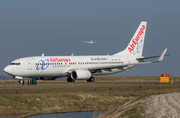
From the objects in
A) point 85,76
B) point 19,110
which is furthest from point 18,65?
point 19,110

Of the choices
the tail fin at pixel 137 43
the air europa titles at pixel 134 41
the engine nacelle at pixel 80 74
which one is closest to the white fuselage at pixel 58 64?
the engine nacelle at pixel 80 74

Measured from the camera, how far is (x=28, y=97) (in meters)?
35.8

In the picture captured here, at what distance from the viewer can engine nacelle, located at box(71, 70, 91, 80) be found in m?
58.6

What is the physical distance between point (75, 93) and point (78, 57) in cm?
2402

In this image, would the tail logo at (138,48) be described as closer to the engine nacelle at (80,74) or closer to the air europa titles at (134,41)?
the air europa titles at (134,41)

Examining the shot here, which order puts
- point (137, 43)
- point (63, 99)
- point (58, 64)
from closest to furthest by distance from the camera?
point (63, 99), point (58, 64), point (137, 43)

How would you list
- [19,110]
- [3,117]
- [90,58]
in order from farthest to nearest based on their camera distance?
[90,58] < [19,110] < [3,117]

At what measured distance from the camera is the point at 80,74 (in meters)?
58.9

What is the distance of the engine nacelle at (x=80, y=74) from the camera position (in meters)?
58.6

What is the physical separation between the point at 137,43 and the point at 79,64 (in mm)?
16485

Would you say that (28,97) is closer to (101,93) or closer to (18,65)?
(101,93)

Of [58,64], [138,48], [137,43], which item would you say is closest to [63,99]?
[58,64]

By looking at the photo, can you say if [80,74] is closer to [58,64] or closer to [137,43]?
[58,64]

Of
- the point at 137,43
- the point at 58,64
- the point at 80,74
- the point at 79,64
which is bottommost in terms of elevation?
the point at 80,74
